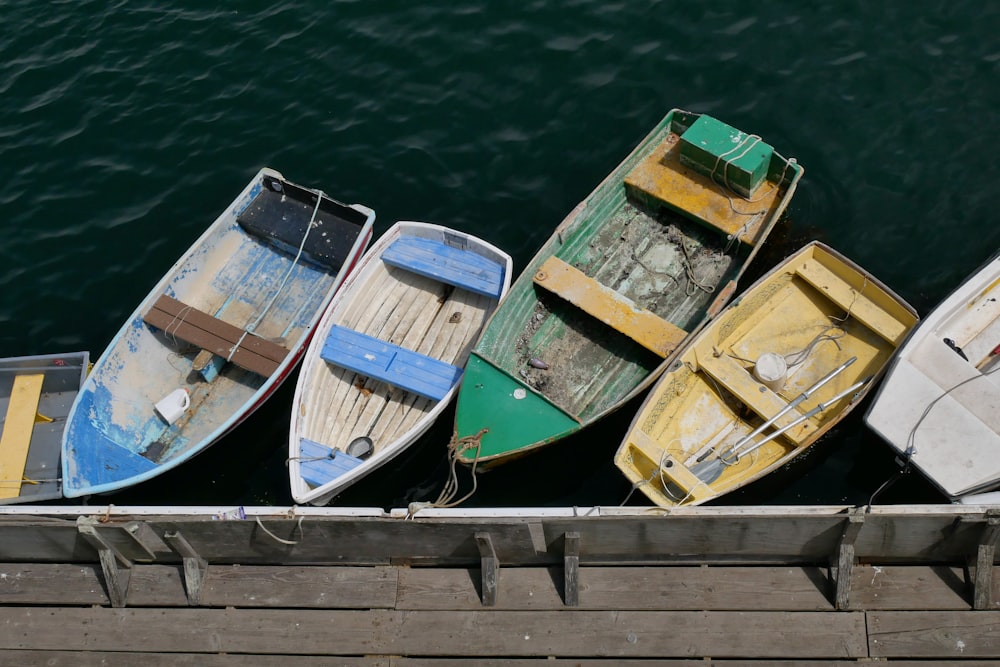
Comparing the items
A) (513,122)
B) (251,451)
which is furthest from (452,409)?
(513,122)

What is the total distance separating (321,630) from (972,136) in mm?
14316

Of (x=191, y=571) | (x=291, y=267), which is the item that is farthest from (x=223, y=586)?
(x=291, y=267)

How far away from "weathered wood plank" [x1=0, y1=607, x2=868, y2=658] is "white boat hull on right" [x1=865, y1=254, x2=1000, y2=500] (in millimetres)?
2592

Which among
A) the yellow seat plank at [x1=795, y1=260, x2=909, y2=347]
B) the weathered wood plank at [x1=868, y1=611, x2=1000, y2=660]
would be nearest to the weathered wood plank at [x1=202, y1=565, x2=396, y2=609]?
the weathered wood plank at [x1=868, y1=611, x2=1000, y2=660]

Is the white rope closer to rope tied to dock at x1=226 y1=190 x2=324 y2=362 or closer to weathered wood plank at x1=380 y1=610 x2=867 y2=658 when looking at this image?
weathered wood plank at x1=380 y1=610 x2=867 y2=658

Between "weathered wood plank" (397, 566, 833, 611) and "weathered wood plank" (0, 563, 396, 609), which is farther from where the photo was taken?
"weathered wood plank" (0, 563, 396, 609)

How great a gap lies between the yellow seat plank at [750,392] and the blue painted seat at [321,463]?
5.22m

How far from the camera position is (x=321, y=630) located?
9773 mm

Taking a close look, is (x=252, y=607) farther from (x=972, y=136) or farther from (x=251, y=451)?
(x=972, y=136)

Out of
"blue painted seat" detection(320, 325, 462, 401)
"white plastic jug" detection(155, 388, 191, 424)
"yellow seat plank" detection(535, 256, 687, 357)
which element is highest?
"yellow seat plank" detection(535, 256, 687, 357)

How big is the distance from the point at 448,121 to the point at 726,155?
6126 millimetres

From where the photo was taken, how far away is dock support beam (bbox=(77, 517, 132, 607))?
982cm

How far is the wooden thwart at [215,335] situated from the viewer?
12.9 meters

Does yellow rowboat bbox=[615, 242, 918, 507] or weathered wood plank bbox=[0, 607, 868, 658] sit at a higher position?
yellow rowboat bbox=[615, 242, 918, 507]
